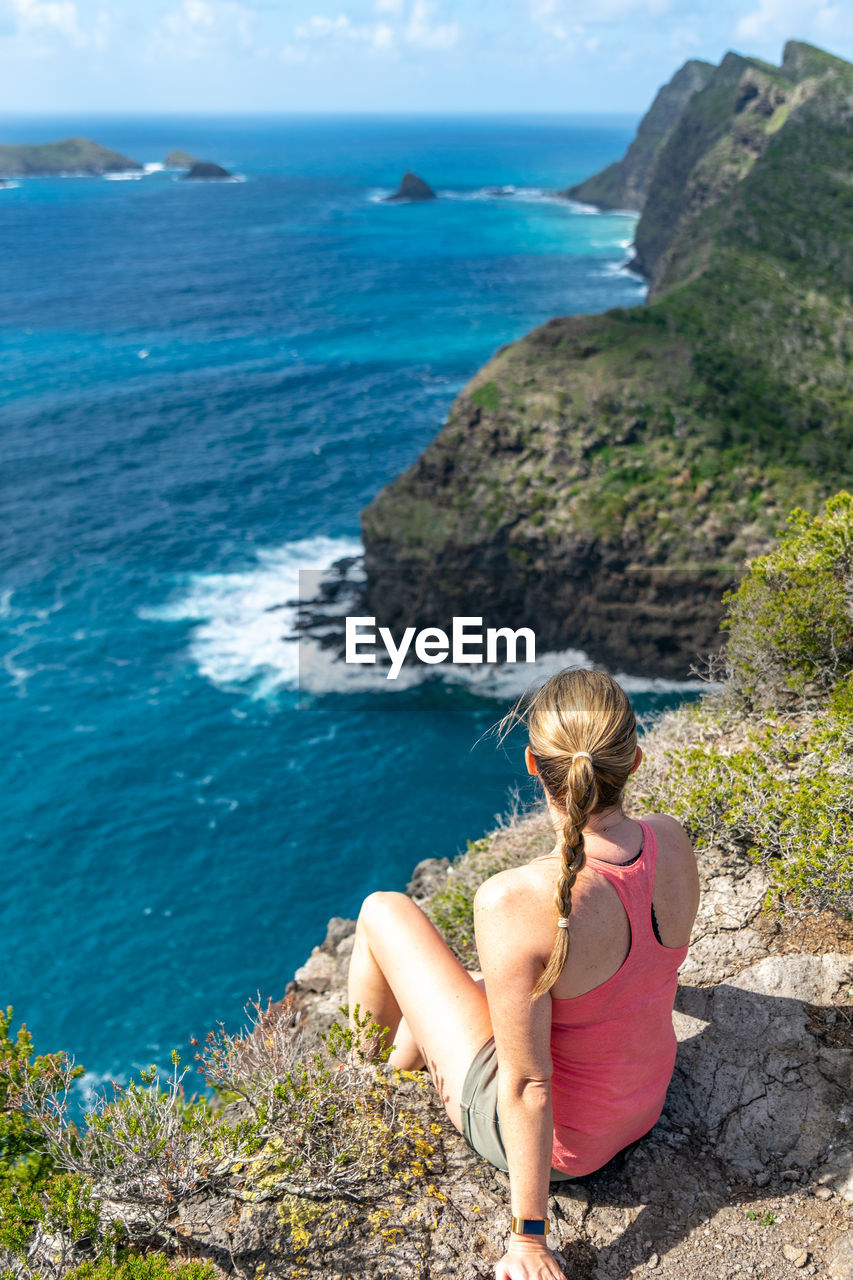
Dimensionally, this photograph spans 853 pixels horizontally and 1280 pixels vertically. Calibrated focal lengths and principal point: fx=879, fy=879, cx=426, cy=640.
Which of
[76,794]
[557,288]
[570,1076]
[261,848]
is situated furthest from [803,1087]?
[557,288]

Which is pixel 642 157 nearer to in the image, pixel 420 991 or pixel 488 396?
pixel 488 396

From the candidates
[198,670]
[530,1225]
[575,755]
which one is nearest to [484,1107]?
[530,1225]

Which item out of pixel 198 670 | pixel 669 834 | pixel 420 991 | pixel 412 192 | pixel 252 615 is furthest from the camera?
pixel 412 192

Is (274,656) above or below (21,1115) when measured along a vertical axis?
below

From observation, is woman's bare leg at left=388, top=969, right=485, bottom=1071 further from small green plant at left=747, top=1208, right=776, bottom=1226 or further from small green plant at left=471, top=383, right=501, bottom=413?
small green plant at left=471, top=383, right=501, bottom=413

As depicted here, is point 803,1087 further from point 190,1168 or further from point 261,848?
point 261,848

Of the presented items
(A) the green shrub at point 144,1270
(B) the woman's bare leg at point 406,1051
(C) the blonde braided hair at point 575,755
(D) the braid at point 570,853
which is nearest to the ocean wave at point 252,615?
(B) the woman's bare leg at point 406,1051

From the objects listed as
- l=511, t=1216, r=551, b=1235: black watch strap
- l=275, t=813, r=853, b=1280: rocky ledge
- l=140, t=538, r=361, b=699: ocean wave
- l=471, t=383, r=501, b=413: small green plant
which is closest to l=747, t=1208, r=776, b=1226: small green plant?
l=275, t=813, r=853, b=1280: rocky ledge
